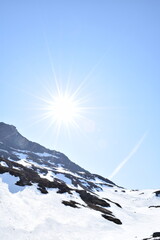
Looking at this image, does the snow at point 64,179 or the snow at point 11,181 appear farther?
the snow at point 64,179

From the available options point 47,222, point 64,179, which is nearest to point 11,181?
point 47,222

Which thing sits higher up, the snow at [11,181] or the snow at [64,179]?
the snow at [64,179]

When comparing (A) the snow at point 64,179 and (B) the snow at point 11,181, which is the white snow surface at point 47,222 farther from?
(A) the snow at point 64,179

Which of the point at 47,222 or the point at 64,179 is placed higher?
the point at 64,179

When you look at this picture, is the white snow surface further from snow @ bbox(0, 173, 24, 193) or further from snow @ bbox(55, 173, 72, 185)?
snow @ bbox(55, 173, 72, 185)

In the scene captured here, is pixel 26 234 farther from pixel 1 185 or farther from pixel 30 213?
pixel 1 185

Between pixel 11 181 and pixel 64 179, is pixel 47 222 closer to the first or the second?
pixel 11 181

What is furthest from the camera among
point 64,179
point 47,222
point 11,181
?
point 64,179

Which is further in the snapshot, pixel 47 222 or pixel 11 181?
pixel 11 181

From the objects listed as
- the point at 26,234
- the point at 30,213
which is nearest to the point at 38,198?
the point at 30,213

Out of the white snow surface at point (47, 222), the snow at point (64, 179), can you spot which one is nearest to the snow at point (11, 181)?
the white snow surface at point (47, 222)

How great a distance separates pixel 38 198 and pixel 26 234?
52.4 ft

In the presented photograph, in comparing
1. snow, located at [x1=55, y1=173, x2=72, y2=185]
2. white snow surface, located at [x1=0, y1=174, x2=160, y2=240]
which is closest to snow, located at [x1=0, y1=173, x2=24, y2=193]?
white snow surface, located at [x1=0, y1=174, x2=160, y2=240]

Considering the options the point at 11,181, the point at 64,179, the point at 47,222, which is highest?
the point at 64,179
